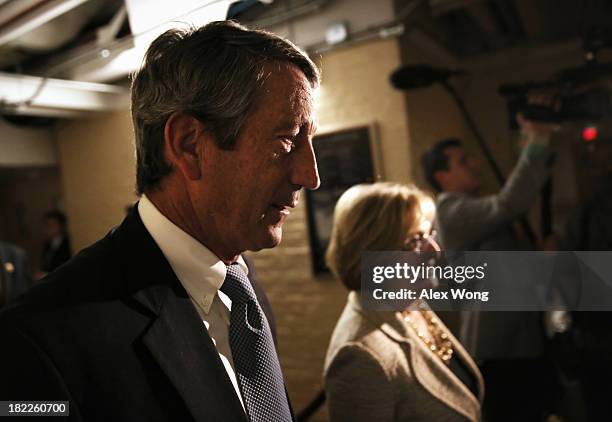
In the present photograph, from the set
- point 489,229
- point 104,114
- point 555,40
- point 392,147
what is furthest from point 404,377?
point 104,114

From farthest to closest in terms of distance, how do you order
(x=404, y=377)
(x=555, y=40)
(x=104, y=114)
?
(x=104, y=114) < (x=555, y=40) < (x=404, y=377)

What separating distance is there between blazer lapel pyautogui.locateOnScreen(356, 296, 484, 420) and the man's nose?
1.03ft

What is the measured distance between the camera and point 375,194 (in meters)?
0.88

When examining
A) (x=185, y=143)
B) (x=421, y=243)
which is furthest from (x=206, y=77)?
(x=421, y=243)

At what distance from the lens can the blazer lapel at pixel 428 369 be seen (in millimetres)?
812

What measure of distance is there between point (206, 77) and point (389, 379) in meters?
0.56

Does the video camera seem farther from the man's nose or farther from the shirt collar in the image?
the shirt collar

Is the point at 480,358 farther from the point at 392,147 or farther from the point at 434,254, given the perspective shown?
the point at 392,147

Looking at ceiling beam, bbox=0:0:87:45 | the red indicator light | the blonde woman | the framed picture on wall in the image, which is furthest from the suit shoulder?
the red indicator light

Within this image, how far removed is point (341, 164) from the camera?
103 cm

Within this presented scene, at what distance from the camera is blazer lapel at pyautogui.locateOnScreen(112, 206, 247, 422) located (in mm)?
530

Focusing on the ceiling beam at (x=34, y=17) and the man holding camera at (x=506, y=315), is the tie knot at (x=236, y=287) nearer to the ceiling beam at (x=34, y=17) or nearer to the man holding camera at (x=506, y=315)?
the man holding camera at (x=506, y=315)

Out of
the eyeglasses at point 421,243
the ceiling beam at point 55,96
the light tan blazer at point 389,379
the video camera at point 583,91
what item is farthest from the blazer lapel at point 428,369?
the ceiling beam at point 55,96

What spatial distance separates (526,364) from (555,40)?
63 centimetres
